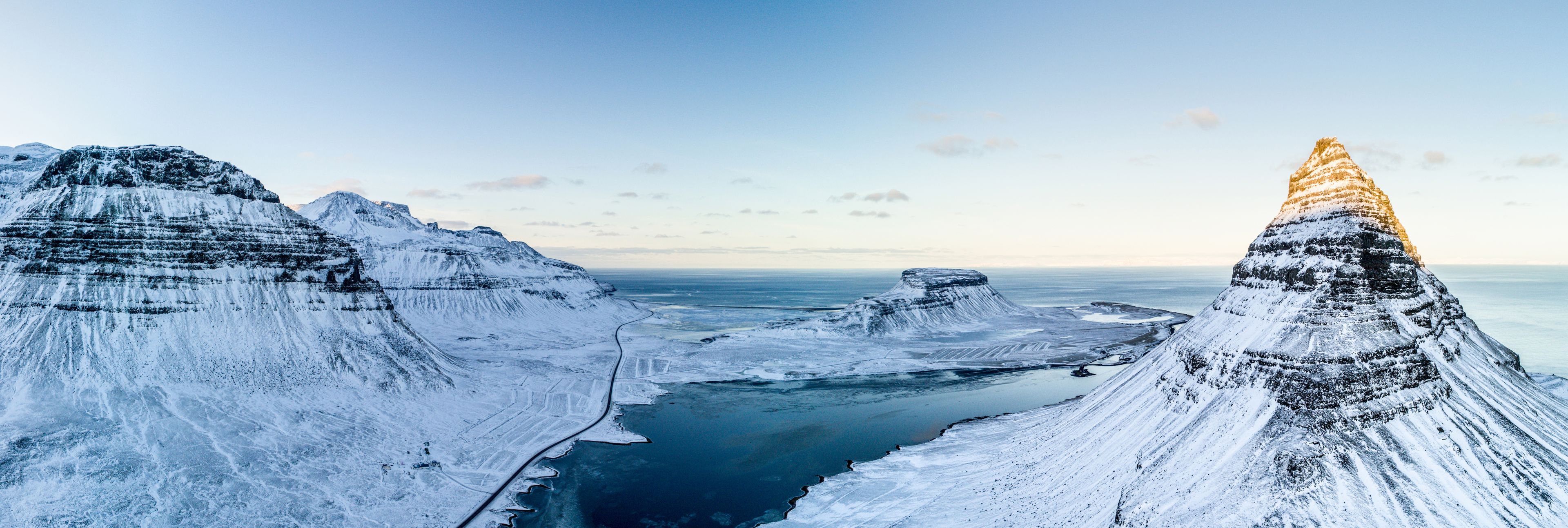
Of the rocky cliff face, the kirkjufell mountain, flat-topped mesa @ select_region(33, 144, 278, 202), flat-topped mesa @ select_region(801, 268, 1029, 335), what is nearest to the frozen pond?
the kirkjufell mountain

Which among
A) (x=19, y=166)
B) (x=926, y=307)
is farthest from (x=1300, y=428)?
(x=19, y=166)

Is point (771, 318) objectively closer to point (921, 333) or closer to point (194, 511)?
point (921, 333)

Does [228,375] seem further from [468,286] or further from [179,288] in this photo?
[468,286]

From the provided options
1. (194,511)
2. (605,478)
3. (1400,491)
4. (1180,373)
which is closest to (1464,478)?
(1400,491)

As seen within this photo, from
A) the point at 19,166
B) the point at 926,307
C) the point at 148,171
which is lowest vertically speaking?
the point at 926,307

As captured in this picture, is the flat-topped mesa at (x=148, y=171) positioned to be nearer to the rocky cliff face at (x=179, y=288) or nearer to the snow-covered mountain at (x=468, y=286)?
the rocky cliff face at (x=179, y=288)

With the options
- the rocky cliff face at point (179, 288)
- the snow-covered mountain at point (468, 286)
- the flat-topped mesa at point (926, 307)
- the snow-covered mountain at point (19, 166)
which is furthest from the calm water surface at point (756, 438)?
the snow-covered mountain at point (19, 166)

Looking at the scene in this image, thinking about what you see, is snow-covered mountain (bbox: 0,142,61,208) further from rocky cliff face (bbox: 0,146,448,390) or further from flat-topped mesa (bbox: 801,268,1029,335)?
flat-topped mesa (bbox: 801,268,1029,335)
